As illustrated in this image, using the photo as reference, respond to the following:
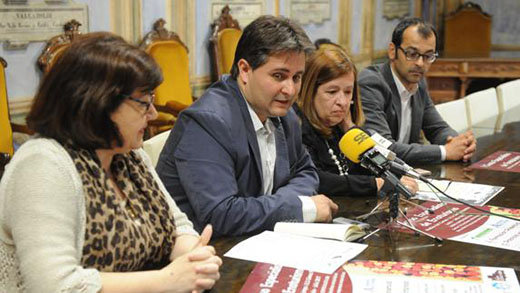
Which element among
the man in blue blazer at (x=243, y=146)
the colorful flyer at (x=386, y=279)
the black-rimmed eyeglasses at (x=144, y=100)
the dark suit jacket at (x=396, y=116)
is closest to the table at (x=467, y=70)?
the dark suit jacket at (x=396, y=116)

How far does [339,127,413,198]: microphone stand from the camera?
212cm

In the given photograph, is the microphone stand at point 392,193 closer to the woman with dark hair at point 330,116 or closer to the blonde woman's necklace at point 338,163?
the woman with dark hair at point 330,116

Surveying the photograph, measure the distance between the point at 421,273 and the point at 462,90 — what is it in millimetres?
6762

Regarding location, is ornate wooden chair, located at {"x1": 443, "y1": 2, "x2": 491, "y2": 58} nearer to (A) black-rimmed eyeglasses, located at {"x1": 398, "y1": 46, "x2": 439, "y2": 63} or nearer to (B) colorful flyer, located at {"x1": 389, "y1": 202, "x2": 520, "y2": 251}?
(A) black-rimmed eyeglasses, located at {"x1": 398, "y1": 46, "x2": 439, "y2": 63}

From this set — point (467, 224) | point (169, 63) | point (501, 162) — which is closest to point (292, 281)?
point (467, 224)

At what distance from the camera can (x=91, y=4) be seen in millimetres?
5168

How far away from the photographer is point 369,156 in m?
2.15

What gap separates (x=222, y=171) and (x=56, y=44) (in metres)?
2.91

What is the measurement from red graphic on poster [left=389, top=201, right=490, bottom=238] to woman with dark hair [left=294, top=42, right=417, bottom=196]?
21 centimetres

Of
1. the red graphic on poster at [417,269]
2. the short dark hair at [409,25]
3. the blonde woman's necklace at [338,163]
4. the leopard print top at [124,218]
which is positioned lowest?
the red graphic on poster at [417,269]

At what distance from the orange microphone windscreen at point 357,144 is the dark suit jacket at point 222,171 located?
250 mm

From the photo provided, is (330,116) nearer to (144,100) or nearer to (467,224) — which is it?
(467,224)

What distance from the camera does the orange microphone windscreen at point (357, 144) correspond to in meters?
2.18

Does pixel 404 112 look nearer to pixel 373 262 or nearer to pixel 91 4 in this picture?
pixel 373 262
